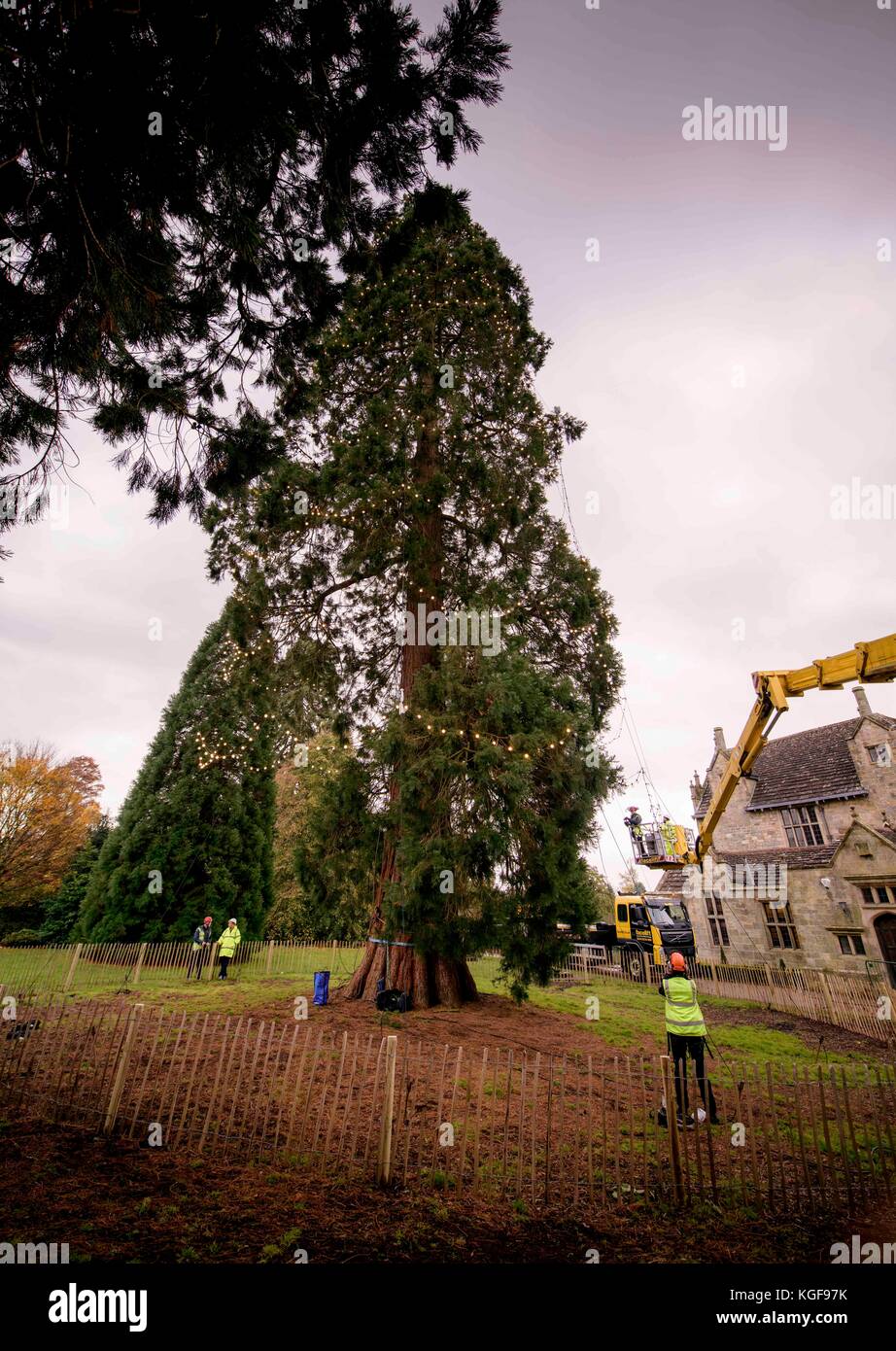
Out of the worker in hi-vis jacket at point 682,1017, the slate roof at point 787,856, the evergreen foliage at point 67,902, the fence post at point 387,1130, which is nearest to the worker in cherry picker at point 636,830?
the slate roof at point 787,856

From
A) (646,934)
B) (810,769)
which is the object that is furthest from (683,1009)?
(810,769)

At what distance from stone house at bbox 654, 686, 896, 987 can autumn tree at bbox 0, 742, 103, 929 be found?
91.0 ft

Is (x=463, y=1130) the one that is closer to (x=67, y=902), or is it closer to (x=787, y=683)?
(x=787, y=683)

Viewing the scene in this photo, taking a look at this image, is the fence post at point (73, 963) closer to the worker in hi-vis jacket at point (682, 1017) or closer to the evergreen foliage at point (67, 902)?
the evergreen foliage at point (67, 902)

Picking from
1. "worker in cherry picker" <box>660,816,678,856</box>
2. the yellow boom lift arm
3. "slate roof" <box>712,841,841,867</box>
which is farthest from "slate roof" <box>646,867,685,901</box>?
the yellow boom lift arm

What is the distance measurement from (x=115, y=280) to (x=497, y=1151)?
26.6 feet

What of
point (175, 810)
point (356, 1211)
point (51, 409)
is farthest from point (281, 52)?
point (175, 810)

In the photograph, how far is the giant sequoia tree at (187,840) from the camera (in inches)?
763

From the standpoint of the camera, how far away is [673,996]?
22.5 ft

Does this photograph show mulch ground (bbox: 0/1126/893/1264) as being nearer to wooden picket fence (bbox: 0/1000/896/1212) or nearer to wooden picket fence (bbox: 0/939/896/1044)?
wooden picket fence (bbox: 0/1000/896/1212)

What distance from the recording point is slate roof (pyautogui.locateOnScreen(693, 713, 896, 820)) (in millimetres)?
22484

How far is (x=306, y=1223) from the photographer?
3.79 metres

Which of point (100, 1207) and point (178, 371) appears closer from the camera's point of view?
point (100, 1207)
